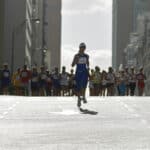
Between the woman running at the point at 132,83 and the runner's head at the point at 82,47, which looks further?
the woman running at the point at 132,83

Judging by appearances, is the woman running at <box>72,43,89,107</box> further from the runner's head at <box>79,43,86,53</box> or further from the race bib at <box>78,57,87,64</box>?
the runner's head at <box>79,43,86,53</box>

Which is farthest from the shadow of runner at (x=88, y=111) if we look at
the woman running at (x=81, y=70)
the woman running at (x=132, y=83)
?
the woman running at (x=132, y=83)

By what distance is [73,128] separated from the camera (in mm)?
13258

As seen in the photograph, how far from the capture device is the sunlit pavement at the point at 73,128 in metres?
10.6

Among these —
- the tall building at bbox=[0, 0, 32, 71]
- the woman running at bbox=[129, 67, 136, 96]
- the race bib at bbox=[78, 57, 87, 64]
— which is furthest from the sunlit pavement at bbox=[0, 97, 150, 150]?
the tall building at bbox=[0, 0, 32, 71]

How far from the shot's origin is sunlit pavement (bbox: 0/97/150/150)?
1056 centimetres

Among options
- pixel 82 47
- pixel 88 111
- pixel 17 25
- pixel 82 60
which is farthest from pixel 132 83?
pixel 17 25

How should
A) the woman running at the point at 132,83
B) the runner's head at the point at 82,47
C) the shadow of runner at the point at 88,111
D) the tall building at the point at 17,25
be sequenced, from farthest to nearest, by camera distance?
the tall building at the point at 17,25 → the woman running at the point at 132,83 → the runner's head at the point at 82,47 → the shadow of runner at the point at 88,111

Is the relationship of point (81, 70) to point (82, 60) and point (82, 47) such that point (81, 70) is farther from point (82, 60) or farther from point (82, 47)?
point (82, 47)

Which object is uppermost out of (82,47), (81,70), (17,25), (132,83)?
(17,25)

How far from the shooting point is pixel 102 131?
12.6 meters

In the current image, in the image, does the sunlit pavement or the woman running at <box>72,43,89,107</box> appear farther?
the woman running at <box>72,43,89,107</box>

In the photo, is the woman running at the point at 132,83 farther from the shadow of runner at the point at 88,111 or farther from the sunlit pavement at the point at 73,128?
the shadow of runner at the point at 88,111

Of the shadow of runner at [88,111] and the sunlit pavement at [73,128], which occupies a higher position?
the sunlit pavement at [73,128]
